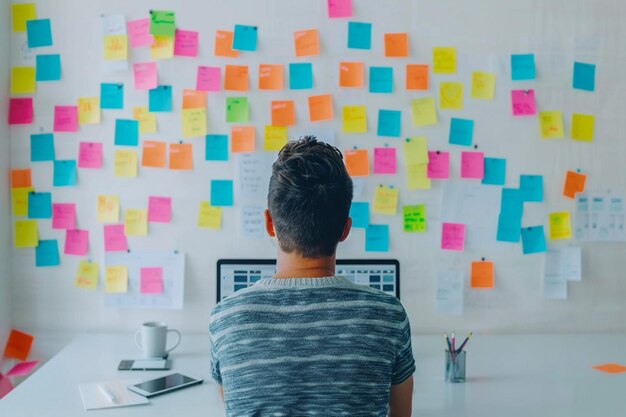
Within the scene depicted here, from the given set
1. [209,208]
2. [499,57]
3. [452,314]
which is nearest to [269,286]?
[209,208]

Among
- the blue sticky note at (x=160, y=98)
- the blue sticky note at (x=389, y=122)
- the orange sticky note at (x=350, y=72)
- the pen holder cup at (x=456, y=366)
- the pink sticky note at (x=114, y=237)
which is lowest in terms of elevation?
the pen holder cup at (x=456, y=366)

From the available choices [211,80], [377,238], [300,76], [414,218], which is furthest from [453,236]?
[211,80]

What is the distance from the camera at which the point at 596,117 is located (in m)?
2.37

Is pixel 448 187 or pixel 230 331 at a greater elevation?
pixel 448 187

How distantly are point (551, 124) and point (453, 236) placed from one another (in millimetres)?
491

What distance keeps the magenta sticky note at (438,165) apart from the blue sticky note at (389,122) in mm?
137

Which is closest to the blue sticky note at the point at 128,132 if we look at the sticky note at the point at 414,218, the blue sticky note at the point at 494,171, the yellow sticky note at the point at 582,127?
the sticky note at the point at 414,218

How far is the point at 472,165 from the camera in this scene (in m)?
2.32

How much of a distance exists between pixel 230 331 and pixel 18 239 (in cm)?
139

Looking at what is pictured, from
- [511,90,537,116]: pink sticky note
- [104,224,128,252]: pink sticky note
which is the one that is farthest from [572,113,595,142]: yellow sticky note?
[104,224,128,252]: pink sticky note

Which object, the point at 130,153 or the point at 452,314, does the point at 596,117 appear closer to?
the point at 452,314

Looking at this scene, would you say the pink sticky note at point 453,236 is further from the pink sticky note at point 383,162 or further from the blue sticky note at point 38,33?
the blue sticky note at point 38,33

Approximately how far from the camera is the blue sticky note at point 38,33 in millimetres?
2260

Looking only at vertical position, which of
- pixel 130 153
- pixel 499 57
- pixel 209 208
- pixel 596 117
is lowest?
pixel 209 208
